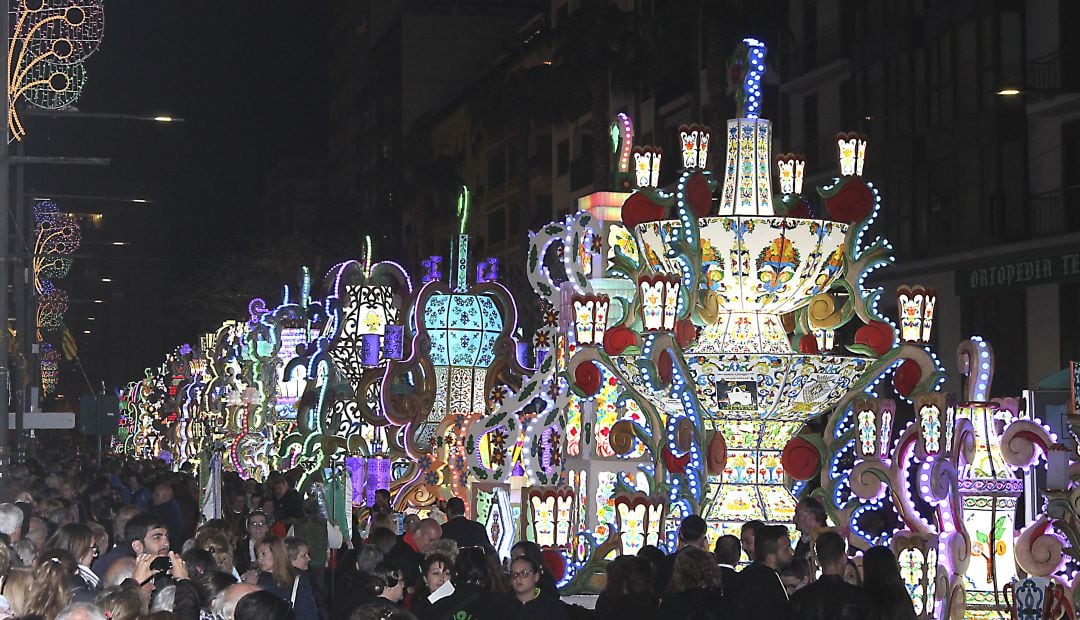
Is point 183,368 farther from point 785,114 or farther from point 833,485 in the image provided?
point 833,485

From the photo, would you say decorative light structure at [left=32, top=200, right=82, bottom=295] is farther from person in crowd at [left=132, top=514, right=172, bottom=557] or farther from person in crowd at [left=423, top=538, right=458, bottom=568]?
person in crowd at [left=423, top=538, right=458, bottom=568]

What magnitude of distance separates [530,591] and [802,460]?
7.92m

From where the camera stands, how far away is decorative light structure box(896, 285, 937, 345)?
59.8 ft

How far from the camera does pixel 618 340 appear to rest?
1870 centimetres

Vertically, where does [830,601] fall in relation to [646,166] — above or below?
below

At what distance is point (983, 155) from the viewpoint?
3656 centimetres

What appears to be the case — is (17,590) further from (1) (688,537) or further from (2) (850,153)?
(2) (850,153)

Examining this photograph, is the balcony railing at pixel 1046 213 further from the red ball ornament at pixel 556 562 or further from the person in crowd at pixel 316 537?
the person in crowd at pixel 316 537

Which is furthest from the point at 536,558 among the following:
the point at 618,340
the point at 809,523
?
the point at 618,340

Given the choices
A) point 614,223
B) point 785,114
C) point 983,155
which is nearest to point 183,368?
point 785,114

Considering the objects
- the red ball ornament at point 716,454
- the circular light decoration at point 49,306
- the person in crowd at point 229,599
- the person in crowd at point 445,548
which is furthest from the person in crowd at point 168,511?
the circular light decoration at point 49,306

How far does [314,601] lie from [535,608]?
1698 millimetres

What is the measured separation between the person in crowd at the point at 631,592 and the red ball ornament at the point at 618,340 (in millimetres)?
8034

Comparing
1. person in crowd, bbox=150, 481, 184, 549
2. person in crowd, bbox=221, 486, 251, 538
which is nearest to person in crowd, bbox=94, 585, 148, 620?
person in crowd, bbox=150, 481, 184, 549
